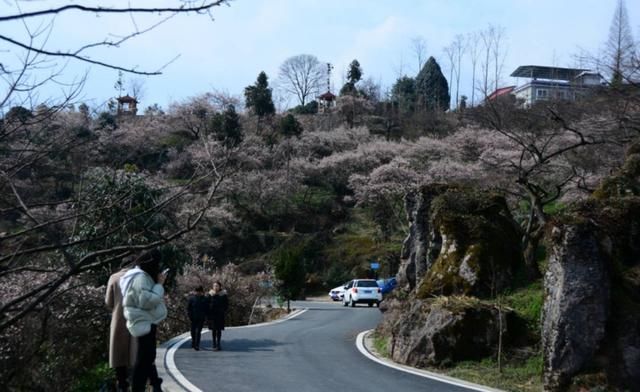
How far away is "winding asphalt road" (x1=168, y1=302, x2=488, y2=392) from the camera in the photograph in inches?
503

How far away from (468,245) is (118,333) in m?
11.9

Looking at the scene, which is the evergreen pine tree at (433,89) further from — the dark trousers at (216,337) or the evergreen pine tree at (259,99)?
the dark trousers at (216,337)

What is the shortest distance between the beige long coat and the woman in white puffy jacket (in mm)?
172

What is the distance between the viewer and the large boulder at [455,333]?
15258 mm

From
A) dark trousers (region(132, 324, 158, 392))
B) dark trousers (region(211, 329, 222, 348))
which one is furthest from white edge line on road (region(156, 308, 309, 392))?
dark trousers (region(132, 324, 158, 392))

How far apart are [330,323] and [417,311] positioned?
10503mm

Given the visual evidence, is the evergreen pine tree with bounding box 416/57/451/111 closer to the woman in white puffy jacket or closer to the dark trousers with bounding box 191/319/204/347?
the dark trousers with bounding box 191/319/204/347

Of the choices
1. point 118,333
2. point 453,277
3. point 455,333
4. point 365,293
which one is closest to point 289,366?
point 455,333

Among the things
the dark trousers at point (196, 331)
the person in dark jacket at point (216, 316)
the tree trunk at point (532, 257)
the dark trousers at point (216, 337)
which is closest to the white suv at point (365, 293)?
the tree trunk at point (532, 257)

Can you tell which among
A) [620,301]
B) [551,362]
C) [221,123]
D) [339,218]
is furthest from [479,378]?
[339,218]


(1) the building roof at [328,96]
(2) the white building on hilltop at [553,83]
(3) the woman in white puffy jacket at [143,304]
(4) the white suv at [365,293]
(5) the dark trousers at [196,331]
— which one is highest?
(1) the building roof at [328,96]

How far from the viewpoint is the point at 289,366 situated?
15.1m

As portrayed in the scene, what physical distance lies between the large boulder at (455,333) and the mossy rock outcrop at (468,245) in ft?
5.61

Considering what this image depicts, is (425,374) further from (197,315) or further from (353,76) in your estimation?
(353,76)
